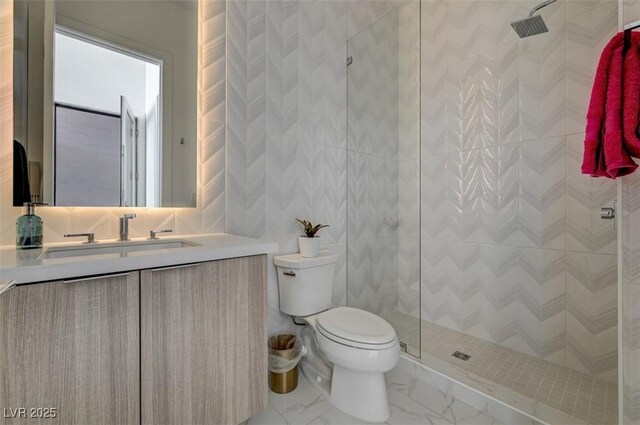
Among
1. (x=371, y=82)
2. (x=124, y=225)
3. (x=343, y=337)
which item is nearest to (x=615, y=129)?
(x=343, y=337)

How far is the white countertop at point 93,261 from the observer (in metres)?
0.81

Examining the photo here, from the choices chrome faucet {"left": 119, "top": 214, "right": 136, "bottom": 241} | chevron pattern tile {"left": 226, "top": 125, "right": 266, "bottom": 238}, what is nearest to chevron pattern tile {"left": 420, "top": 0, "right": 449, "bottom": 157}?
chevron pattern tile {"left": 226, "top": 125, "right": 266, "bottom": 238}

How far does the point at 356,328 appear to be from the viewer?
5.16ft

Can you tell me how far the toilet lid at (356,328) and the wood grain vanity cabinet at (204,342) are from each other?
0.40m

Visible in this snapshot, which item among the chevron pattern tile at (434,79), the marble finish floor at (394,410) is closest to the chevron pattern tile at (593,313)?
the marble finish floor at (394,410)

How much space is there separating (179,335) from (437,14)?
2.76 m

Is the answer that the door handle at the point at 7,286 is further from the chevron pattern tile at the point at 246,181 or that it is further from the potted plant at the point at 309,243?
the potted plant at the point at 309,243

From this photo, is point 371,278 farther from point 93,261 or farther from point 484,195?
point 93,261

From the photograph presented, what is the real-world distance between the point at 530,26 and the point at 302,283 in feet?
6.57

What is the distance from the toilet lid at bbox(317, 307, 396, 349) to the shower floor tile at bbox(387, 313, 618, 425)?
1.67 feet

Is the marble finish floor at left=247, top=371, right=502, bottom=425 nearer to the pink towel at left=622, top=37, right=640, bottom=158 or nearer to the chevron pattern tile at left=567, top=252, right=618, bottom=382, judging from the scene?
the chevron pattern tile at left=567, top=252, right=618, bottom=382

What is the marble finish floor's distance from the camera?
149 cm

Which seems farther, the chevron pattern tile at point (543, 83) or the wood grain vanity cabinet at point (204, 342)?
the chevron pattern tile at point (543, 83)

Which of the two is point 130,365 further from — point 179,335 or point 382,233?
point 382,233
